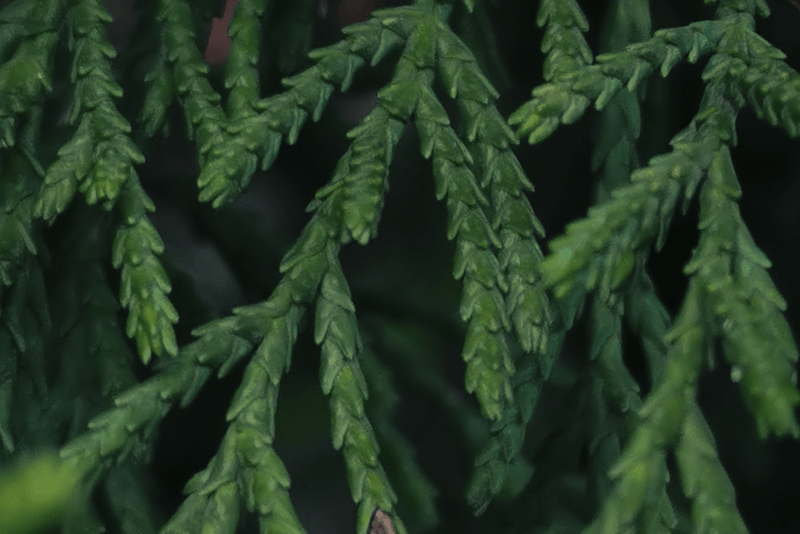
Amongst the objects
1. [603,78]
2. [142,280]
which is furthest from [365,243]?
[603,78]

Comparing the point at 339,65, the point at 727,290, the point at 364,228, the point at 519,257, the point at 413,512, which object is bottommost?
the point at 413,512

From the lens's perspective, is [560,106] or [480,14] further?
[480,14]

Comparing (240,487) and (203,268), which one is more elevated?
(203,268)

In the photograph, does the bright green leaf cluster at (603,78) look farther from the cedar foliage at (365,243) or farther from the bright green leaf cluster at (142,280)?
the bright green leaf cluster at (142,280)

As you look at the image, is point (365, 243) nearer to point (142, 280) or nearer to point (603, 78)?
point (142, 280)

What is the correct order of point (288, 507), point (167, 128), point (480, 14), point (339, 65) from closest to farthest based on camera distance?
point (288, 507) → point (339, 65) → point (167, 128) → point (480, 14)

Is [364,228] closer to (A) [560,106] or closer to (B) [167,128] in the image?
(A) [560,106]

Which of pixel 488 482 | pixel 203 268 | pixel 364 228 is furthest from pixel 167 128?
pixel 488 482

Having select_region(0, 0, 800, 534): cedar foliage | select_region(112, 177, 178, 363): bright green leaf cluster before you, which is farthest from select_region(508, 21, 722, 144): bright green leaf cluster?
select_region(112, 177, 178, 363): bright green leaf cluster
